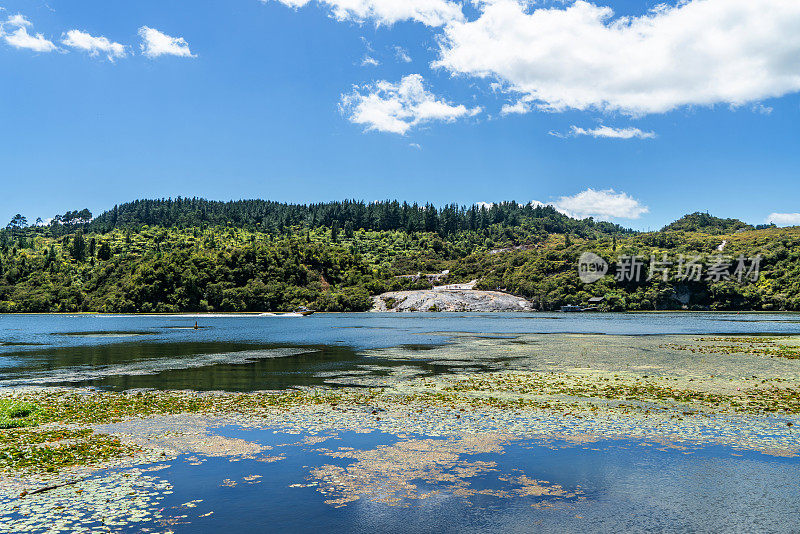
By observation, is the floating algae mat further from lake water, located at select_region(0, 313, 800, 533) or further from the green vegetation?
the green vegetation

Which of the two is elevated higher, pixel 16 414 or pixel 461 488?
pixel 461 488

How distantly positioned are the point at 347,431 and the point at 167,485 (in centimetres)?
955

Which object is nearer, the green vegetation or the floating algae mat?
the floating algae mat

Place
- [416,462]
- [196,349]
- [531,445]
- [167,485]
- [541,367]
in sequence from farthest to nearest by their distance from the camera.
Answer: [196,349] → [541,367] → [531,445] → [416,462] → [167,485]

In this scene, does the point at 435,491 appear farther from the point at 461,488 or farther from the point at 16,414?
the point at 16,414

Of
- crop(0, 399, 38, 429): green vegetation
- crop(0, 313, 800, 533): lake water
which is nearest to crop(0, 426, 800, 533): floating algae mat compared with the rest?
crop(0, 313, 800, 533): lake water

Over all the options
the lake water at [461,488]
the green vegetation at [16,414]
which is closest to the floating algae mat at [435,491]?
the lake water at [461,488]

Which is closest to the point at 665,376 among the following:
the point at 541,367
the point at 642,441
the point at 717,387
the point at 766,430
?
the point at 717,387

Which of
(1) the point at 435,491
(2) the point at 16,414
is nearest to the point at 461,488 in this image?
(1) the point at 435,491

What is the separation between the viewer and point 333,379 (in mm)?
44406

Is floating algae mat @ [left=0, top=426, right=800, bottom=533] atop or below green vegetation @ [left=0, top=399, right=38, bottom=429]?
atop

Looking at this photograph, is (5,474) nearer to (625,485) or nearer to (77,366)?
(625,485)

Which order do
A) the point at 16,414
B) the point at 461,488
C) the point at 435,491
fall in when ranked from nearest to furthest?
the point at 435,491
the point at 461,488
the point at 16,414

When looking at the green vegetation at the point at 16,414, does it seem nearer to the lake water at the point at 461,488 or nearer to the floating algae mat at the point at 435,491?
the lake water at the point at 461,488
